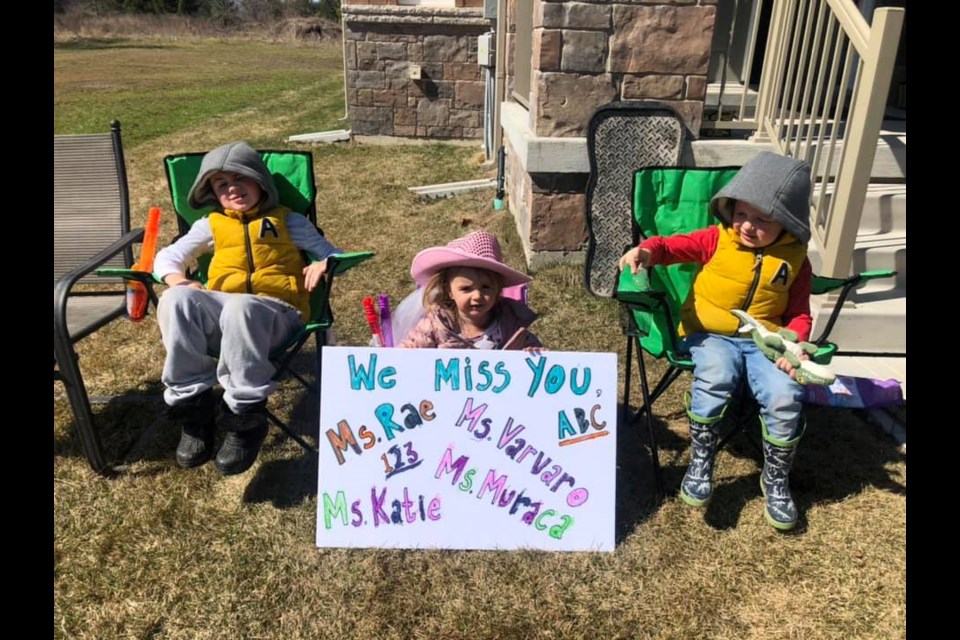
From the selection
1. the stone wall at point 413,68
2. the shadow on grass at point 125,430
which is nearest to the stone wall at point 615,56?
the shadow on grass at point 125,430

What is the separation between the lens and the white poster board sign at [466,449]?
86.4 inches

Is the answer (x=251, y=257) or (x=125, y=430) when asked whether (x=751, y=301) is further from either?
(x=125, y=430)

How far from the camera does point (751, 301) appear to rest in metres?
2.45

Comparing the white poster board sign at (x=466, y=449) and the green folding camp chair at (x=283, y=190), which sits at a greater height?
the green folding camp chair at (x=283, y=190)

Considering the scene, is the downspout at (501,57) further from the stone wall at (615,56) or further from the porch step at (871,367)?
the porch step at (871,367)

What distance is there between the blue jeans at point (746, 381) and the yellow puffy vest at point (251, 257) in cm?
171

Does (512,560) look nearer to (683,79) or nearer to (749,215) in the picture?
(749,215)

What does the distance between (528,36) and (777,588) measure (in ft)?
14.5

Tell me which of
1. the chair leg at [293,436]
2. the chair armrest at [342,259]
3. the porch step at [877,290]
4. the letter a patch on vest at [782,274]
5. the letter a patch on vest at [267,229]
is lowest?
the chair leg at [293,436]

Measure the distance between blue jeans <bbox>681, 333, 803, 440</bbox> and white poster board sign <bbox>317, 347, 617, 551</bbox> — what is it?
0.38 meters

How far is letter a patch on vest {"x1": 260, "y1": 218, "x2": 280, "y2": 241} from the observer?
8.85ft

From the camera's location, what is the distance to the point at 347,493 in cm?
222

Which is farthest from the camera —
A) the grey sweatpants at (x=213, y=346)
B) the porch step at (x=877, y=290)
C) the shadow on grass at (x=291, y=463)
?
the porch step at (x=877, y=290)

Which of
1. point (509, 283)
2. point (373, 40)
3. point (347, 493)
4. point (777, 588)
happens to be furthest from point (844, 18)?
point (373, 40)
